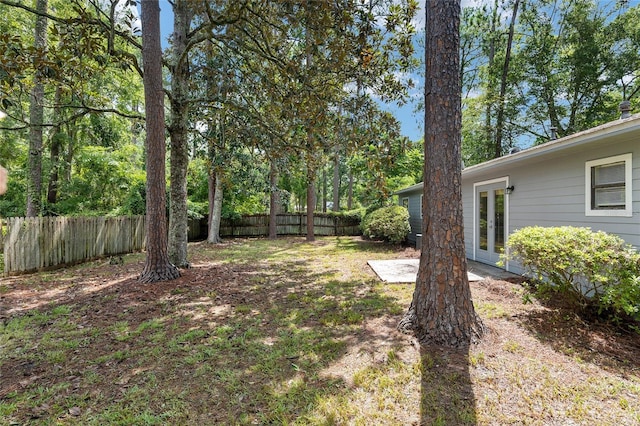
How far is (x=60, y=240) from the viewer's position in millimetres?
6895

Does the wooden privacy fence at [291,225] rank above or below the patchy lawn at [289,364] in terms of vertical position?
above

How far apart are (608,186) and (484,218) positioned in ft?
11.3

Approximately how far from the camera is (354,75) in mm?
5988

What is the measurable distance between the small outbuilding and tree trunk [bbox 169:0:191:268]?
22.1ft

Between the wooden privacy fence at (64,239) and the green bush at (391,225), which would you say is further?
the green bush at (391,225)

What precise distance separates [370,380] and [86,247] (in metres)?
8.18

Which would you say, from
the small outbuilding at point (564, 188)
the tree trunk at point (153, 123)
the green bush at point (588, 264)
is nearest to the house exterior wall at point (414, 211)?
the small outbuilding at point (564, 188)

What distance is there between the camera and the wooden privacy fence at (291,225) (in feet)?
52.6

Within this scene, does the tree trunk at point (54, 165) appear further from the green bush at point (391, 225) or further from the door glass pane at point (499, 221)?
the door glass pane at point (499, 221)

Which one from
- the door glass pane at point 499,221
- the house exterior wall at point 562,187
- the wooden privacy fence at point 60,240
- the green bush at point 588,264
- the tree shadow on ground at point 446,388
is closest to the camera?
the tree shadow on ground at point 446,388

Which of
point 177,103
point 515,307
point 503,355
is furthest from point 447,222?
point 177,103

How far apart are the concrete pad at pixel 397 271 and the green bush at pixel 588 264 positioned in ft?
6.51

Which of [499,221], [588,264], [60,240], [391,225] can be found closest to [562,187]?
[499,221]

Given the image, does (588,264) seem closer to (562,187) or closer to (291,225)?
(562,187)
